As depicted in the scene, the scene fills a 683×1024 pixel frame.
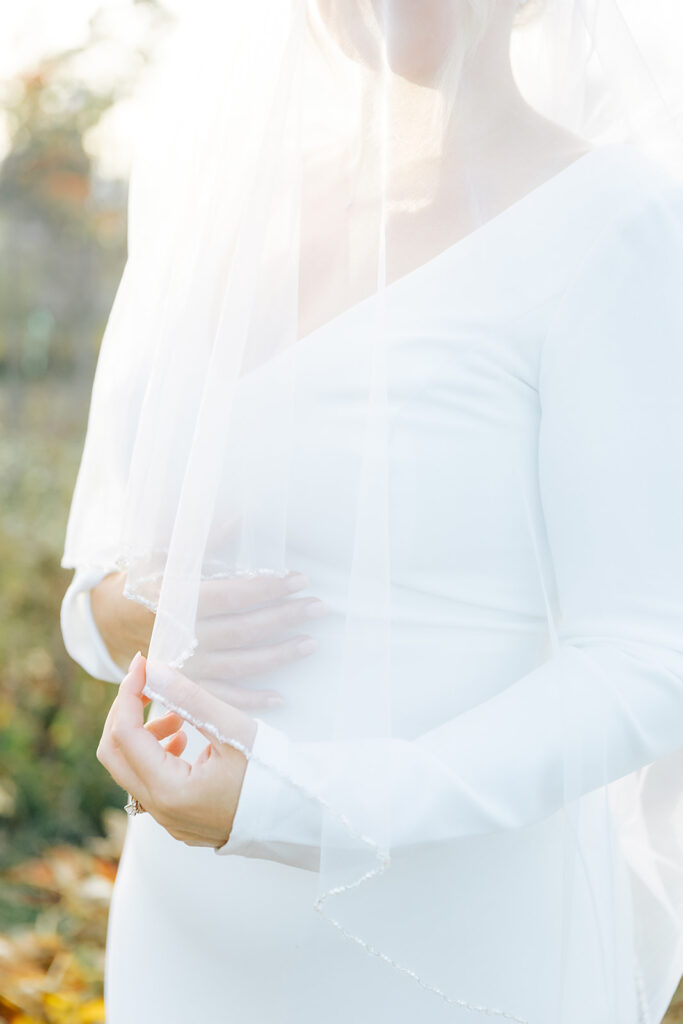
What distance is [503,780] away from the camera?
1.00m

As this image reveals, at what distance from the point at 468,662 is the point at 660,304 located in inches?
16.5

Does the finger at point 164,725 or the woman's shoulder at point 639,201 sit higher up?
the woman's shoulder at point 639,201

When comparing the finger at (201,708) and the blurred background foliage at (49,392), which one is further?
the blurred background foliage at (49,392)

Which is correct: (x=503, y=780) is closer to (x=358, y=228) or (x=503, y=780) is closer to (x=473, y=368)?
(x=473, y=368)

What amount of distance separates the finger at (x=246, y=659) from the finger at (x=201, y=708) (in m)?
0.09

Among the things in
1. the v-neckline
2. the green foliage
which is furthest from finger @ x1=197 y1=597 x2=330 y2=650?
the green foliage

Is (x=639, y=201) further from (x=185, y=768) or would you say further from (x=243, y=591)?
(x=185, y=768)

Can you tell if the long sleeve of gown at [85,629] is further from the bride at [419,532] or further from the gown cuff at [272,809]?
the gown cuff at [272,809]

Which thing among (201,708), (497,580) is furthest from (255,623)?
(497,580)

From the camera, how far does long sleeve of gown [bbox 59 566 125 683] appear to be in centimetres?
148

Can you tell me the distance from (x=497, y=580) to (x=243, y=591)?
0.27m

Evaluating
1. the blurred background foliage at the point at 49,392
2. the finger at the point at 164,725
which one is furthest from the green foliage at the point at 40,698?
the finger at the point at 164,725

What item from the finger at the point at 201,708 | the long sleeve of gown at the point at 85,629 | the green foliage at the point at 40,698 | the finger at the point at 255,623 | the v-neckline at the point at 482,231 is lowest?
the green foliage at the point at 40,698

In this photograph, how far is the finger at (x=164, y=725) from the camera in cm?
113
